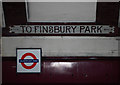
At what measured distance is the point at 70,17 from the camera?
299cm

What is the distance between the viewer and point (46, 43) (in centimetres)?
296

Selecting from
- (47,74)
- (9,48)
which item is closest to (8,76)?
(9,48)

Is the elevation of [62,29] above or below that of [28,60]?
above

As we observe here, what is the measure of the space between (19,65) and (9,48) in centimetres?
37

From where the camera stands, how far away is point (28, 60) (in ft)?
9.59

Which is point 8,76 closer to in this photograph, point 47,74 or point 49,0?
point 47,74

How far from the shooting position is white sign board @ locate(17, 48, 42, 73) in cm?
291

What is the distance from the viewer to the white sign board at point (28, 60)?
2.91m

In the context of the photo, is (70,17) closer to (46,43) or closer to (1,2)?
(46,43)

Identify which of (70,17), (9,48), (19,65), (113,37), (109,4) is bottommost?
(19,65)

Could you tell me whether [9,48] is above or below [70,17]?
below

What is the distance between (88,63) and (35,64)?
973 millimetres

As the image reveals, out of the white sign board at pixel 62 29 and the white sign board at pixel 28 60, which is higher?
the white sign board at pixel 62 29

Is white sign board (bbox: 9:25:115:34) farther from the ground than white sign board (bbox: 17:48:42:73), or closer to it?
farther from the ground
